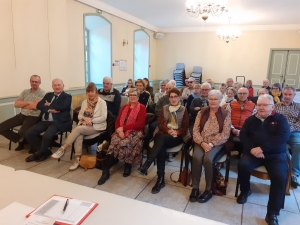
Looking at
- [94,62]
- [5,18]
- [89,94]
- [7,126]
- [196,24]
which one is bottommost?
[7,126]

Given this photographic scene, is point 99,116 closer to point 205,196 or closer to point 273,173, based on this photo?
point 205,196

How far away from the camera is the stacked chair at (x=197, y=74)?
341 inches

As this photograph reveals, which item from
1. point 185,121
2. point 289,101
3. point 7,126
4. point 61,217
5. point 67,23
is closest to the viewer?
point 61,217

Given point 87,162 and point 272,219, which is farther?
point 87,162

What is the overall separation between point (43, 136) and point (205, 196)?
7.45 ft

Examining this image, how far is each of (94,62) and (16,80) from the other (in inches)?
110

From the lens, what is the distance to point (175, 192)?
8.27 feet

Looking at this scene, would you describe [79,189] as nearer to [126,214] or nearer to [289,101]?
[126,214]

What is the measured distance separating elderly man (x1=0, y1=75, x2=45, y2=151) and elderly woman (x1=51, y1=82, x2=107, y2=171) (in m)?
0.83

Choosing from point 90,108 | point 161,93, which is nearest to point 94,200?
point 90,108

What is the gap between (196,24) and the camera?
8.20 metres

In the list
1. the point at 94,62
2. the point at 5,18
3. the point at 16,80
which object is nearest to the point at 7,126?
the point at 16,80

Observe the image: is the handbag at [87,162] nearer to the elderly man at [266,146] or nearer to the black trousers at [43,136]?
the black trousers at [43,136]

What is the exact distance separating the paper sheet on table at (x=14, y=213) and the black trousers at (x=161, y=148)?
5.13 feet
